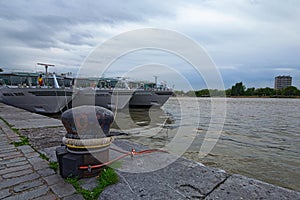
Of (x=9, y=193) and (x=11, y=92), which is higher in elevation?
(x=11, y=92)

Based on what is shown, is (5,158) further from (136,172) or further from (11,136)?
(136,172)

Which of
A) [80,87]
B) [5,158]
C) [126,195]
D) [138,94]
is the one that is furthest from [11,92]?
[126,195]

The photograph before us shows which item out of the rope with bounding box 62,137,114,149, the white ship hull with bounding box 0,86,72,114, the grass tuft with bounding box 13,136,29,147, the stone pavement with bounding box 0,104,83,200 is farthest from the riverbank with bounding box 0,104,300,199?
the white ship hull with bounding box 0,86,72,114

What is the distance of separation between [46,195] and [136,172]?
1002mm

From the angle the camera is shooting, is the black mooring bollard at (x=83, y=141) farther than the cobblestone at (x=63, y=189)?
Yes

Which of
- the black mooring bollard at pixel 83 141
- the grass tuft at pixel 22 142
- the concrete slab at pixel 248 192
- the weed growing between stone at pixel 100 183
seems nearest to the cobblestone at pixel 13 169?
the black mooring bollard at pixel 83 141

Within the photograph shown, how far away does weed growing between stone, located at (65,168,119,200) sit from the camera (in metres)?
1.92

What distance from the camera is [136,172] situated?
2.46 meters

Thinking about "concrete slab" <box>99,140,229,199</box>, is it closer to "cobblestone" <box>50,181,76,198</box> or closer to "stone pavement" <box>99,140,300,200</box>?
"stone pavement" <box>99,140,300,200</box>

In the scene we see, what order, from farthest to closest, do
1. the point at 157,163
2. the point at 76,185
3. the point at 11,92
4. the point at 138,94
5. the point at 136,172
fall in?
the point at 138,94 → the point at 11,92 → the point at 157,163 → the point at 136,172 → the point at 76,185

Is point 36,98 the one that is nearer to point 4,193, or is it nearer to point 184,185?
point 4,193

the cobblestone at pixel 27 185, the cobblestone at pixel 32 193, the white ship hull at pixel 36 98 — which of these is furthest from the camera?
the white ship hull at pixel 36 98

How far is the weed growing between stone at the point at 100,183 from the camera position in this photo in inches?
75.7

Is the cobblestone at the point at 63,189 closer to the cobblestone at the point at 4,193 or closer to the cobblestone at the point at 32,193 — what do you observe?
the cobblestone at the point at 32,193
